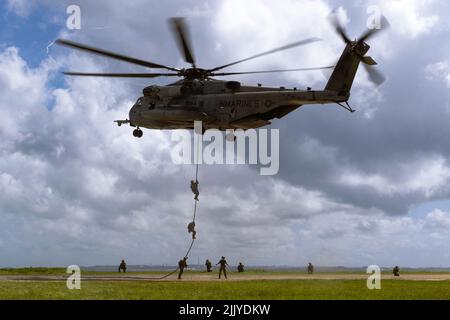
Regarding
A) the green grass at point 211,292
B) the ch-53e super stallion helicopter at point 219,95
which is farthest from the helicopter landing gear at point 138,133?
the green grass at point 211,292

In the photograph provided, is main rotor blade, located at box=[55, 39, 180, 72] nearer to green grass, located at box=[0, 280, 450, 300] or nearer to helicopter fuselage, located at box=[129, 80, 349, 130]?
helicopter fuselage, located at box=[129, 80, 349, 130]

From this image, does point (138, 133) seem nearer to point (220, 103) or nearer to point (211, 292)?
point (220, 103)

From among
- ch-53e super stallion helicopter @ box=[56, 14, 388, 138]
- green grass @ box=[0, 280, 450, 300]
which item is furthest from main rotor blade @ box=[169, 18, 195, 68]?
green grass @ box=[0, 280, 450, 300]

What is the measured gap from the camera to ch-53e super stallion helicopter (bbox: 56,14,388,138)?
2747 cm

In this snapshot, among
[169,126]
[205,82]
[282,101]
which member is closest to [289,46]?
[282,101]

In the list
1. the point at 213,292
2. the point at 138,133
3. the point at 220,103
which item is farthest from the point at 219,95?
the point at 213,292

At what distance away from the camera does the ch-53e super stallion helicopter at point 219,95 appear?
27469 mm

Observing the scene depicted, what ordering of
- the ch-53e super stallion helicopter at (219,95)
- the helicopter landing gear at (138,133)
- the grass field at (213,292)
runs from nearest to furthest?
1. the grass field at (213,292)
2. the ch-53e super stallion helicopter at (219,95)
3. the helicopter landing gear at (138,133)

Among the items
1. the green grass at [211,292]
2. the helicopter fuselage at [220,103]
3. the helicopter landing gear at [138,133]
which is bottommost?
the green grass at [211,292]

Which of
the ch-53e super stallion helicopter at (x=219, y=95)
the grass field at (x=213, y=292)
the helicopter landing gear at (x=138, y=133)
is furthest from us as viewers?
the helicopter landing gear at (x=138, y=133)

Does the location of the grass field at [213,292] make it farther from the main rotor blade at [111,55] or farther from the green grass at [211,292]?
the main rotor blade at [111,55]

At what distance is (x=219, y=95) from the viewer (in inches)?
1161
